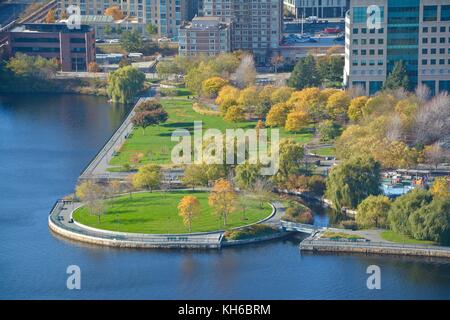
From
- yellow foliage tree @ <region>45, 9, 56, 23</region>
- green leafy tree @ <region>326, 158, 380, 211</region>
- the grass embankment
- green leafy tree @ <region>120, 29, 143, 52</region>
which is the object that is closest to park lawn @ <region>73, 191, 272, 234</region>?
green leafy tree @ <region>326, 158, 380, 211</region>

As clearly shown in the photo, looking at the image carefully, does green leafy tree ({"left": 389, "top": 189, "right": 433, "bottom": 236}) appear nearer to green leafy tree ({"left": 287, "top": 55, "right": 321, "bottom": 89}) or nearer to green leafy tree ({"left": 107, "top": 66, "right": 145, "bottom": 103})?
green leafy tree ({"left": 287, "top": 55, "right": 321, "bottom": 89})

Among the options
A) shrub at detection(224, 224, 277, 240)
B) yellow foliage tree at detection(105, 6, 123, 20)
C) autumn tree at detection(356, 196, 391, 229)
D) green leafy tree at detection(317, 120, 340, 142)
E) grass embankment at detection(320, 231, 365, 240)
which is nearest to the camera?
grass embankment at detection(320, 231, 365, 240)

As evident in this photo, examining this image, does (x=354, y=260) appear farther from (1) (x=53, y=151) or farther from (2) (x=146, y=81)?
(2) (x=146, y=81)

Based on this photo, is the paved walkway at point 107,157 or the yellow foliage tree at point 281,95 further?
the yellow foliage tree at point 281,95

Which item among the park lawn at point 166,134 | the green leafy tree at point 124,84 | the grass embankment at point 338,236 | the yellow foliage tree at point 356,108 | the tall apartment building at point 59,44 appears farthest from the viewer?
the tall apartment building at point 59,44

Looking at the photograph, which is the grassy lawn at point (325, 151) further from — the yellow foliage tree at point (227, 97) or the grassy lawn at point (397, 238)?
the grassy lawn at point (397, 238)

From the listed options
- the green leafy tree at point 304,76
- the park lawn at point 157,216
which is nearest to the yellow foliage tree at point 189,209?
the park lawn at point 157,216

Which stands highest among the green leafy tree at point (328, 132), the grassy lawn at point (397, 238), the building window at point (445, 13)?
the building window at point (445, 13)

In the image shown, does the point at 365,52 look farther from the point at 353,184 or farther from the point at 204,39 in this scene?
the point at 353,184
